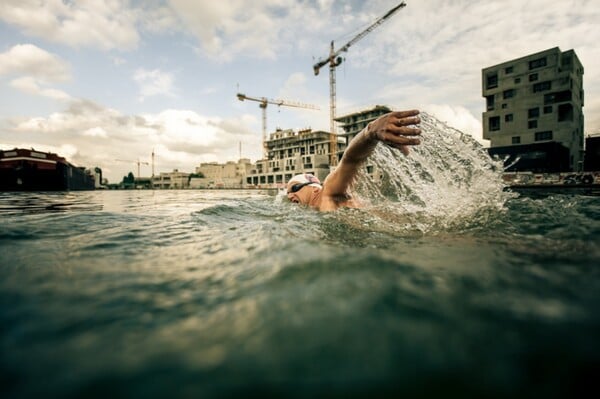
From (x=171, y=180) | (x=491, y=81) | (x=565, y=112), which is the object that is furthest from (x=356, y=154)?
(x=171, y=180)

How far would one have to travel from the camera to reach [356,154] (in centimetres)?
364

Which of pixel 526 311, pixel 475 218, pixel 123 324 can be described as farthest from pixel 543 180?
pixel 123 324

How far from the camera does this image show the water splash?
3.76 m

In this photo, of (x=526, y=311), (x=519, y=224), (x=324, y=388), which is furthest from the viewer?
(x=519, y=224)

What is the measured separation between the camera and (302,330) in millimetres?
1164

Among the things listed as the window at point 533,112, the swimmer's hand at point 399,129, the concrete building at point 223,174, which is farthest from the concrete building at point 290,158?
the swimmer's hand at point 399,129

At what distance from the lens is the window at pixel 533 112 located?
3734 cm

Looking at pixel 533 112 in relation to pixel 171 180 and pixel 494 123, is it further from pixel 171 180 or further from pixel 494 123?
pixel 171 180

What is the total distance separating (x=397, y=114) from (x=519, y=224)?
2067mm

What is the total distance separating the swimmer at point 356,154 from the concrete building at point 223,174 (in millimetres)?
96321

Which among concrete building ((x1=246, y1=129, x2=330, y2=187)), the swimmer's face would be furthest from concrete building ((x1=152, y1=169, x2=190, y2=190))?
the swimmer's face

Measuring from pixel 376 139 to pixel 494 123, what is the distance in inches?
1904

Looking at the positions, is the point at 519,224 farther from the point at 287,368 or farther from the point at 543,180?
the point at 543,180

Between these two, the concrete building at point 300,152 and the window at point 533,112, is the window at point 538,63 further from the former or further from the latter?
the concrete building at point 300,152
